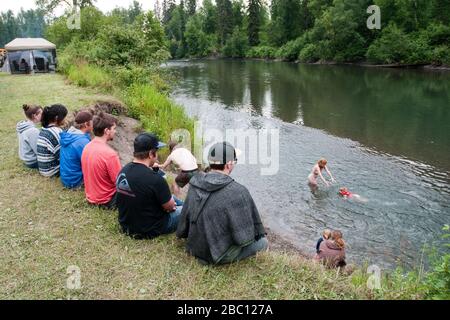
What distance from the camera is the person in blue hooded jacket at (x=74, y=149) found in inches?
251

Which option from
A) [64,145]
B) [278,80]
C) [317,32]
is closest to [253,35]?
[317,32]

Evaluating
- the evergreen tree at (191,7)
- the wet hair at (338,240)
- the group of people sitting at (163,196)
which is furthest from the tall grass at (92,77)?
the evergreen tree at (191,7)

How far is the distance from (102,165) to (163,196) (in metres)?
1.33

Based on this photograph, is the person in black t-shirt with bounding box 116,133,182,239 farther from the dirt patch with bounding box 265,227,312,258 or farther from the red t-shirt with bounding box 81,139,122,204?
the dirt patch with bounding box 265,227,312,258

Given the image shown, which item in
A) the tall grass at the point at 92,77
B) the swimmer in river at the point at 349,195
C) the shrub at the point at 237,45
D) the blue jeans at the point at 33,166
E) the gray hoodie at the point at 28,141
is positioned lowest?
the swimmer in river at the point at 349,195

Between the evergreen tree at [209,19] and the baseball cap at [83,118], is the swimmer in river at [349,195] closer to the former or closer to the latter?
the baseball cap at [83,118]

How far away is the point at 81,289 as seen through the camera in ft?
13.6

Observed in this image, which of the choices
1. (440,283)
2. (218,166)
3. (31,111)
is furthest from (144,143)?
(31,111)

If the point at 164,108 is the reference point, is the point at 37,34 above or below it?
above

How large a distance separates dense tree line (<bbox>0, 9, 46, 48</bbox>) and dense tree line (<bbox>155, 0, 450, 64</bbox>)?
5444 centimetres

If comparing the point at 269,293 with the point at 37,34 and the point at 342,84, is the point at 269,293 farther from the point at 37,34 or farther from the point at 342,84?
the point at 37,34

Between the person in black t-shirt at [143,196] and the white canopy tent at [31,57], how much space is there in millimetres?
21088
